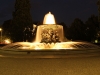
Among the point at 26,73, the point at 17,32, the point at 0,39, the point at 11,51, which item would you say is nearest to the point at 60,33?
the point at 11,51

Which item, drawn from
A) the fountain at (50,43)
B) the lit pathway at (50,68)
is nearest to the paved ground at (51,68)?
the lit pathway at (50,68)

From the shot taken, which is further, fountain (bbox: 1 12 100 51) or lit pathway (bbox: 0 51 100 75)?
fountain (bbox: 1 12 100 51)

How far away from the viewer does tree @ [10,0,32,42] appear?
59719mm

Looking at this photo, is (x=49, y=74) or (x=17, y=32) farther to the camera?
(x=17, y=32)

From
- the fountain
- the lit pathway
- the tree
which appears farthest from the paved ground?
the tree

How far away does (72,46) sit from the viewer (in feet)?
82.2

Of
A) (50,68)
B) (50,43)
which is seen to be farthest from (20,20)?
(50,68)

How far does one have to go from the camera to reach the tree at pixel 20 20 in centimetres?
5972

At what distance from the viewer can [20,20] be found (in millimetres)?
59969

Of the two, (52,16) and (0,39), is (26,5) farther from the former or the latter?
(52,16)

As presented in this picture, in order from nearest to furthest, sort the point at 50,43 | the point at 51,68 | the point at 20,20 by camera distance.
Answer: the point at 51,68 < the point at 50,43 < the point at 20,20

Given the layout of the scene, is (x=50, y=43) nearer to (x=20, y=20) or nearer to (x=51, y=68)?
(x=51, y=68)

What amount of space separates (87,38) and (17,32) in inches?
754

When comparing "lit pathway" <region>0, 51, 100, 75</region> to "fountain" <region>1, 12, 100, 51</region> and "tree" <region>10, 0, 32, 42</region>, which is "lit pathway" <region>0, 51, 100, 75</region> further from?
"tree" <region>10, 0, 32, 42</region>
